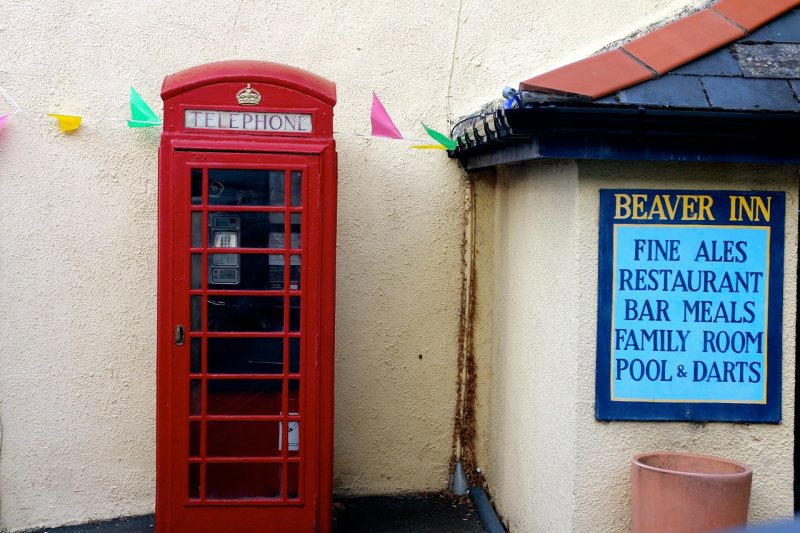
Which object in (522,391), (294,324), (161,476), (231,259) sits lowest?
(161,476)

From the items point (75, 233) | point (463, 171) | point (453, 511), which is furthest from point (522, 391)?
A: point (75, 233)

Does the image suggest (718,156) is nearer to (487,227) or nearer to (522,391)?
(522,391)

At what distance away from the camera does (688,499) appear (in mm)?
4395

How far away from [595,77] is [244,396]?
257cm

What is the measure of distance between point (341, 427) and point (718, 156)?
3201 mm

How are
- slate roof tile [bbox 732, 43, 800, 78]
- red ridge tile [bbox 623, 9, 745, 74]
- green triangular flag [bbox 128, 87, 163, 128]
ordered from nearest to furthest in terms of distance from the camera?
slate roof tile [bbox 732, 43, 800, 78] → red ridge tile [bbox 623, 9, 745, 74] → green triangular flag [bbox 128, 87, 163, 128]

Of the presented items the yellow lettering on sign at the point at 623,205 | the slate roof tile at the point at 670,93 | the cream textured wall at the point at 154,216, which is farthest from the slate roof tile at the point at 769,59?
the cream textured wall at the point at 154,216

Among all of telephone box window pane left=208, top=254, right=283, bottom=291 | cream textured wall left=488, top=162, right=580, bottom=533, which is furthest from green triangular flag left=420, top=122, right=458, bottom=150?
telephone box window pane left=208, top=254, right=283, bottom=291

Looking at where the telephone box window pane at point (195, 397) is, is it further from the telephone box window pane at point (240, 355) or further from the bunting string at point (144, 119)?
the bunting string at point (144, 119)

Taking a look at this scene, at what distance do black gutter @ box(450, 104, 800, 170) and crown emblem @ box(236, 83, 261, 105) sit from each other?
1.39 m

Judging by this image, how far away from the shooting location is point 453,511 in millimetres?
6430

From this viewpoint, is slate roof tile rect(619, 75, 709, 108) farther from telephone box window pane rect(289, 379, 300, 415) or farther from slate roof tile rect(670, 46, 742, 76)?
telephone box window pane rect(289, 379, 300, 415)

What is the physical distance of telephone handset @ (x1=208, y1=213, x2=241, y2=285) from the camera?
5.34 meters

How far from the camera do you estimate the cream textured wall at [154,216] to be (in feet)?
20.3
